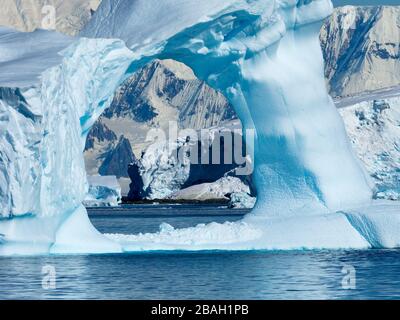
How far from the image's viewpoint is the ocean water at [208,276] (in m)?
19.7

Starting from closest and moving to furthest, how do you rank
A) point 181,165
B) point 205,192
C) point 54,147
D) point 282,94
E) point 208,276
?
1. point 208,276
2. point 54,147
3. point 282,94
4. point 181,165
5. point 205,192

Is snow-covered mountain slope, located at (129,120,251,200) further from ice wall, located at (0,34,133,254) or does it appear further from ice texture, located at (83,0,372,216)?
ice wall, located at (0,34,133,254)

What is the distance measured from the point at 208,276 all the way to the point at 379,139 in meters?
35.4

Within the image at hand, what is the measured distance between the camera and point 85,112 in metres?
25.4

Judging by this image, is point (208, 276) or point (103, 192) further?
point (103, 192)

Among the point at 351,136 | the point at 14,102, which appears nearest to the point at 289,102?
the point at 14,102

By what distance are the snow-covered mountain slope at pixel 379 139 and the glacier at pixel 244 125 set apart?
26.0 metres

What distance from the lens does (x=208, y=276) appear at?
2230 centimetres

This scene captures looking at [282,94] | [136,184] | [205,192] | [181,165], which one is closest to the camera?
[282,94]

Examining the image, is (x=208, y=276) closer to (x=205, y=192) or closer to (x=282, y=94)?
(x=282, y=94)
